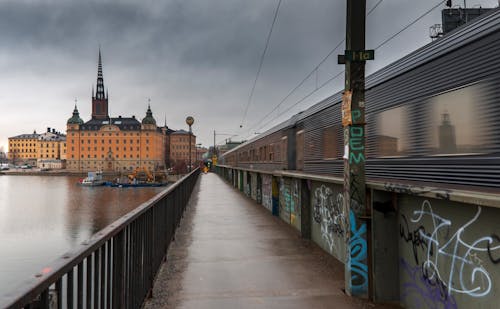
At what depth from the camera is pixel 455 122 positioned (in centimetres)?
347

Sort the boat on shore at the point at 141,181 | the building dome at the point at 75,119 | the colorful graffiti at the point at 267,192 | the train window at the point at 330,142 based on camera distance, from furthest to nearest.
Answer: the building dome at the point at 75,119, the boat on shore at the point at 141,181, the colorful graffiti at the point at 267,192, the train window at the point at 330,142

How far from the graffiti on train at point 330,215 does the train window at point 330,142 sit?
2.30 feet

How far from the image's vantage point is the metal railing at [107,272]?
160cm

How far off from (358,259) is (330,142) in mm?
2859

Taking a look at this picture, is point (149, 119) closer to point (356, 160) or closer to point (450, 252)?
point (356, 160)

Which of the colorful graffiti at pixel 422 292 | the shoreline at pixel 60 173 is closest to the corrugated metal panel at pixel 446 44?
the colorful graffiti at pixel 422 292

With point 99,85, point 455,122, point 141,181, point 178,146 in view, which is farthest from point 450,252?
point 99,85

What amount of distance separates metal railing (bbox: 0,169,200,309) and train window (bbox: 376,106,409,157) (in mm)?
3282

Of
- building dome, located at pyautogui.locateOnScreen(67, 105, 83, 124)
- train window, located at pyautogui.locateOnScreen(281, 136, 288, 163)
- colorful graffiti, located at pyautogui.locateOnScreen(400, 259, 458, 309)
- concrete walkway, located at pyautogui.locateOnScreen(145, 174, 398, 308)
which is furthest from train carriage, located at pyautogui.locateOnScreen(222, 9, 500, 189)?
building dome, located at pyautogui.locateOnScreen(67, 105, 83, 124)

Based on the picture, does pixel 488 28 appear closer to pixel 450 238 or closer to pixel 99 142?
pixel 450 238

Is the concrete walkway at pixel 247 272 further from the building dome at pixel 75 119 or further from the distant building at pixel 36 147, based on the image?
the distant building at pixel 36 147

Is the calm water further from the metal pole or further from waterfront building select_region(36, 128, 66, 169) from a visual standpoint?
waterfront building select_region(36, 128, 66, 169)

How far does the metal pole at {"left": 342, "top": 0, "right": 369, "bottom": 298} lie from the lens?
4730 millimetres

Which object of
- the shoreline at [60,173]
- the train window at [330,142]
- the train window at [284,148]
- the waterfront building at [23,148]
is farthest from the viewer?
the waterfront building at [23,148]
